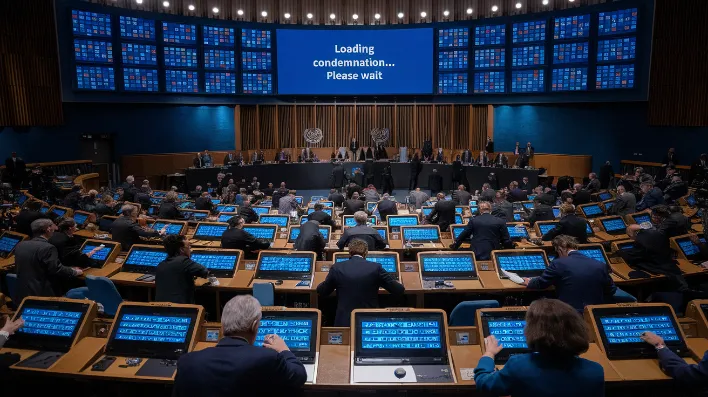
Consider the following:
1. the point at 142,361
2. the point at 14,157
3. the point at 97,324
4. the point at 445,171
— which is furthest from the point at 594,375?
the point at 445,171

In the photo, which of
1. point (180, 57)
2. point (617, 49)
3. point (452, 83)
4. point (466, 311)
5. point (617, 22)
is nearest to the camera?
point (466, 311)

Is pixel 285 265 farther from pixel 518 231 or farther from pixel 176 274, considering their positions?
pixel 518 231

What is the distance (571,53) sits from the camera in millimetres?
19766

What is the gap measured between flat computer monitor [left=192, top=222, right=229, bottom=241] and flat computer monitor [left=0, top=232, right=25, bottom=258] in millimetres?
2538

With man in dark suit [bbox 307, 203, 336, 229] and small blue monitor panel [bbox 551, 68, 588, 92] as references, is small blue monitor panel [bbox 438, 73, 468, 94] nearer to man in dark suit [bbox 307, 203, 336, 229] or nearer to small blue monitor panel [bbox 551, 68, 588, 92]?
small blue monitor panel [bbox 551, 68, 588, 92]

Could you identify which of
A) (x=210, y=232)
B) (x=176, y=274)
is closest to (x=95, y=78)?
(x=210, y=232)

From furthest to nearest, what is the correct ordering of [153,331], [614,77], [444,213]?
[614,77] → [444,213] → [153,331]

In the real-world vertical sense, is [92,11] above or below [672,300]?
above

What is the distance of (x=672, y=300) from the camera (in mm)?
6090

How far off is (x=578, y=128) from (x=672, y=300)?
1670 centimetres

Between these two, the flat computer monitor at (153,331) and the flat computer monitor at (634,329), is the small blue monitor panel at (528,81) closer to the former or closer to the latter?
the flat computer monitor at (634,329)

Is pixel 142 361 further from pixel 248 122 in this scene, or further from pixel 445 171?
pixel 248 122

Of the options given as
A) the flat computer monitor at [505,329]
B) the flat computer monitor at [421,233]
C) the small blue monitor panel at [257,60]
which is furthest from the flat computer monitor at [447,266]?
the small blue monitor panel at [257,60]

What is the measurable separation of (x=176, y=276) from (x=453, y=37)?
62.3 ft
